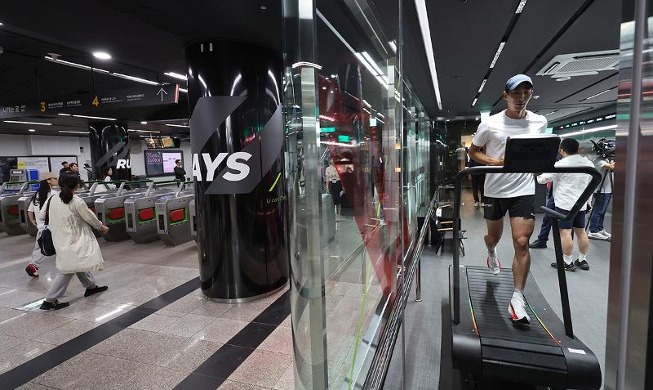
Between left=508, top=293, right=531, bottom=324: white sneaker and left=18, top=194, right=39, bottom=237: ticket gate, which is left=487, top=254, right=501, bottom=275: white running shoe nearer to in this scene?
left=508, top=293, right=531, bottom=324: white sneaker

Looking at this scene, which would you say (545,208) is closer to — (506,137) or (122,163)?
(506,137)

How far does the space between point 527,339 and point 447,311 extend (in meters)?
1.17

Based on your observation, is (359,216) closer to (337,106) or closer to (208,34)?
(337,106)

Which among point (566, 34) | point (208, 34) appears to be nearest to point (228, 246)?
point (208, 34)

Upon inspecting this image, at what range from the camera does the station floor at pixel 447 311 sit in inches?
97.5

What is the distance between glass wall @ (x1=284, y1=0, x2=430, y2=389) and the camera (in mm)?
970

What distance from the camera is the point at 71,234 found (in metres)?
3.66

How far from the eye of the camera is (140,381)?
7.86 feet

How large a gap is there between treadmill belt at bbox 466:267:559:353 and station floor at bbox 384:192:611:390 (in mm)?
322

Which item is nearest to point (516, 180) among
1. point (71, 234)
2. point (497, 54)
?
point (497, 54)

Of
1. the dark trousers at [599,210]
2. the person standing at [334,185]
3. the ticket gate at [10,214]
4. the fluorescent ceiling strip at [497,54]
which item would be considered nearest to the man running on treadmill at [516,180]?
the person standing at [334,185]

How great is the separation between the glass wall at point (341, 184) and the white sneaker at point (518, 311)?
0.85 meters

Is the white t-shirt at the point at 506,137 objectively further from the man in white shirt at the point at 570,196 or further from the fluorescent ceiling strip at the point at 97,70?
the fluorescent ceiling strip at the point at 97,70

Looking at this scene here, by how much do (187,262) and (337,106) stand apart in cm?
453
